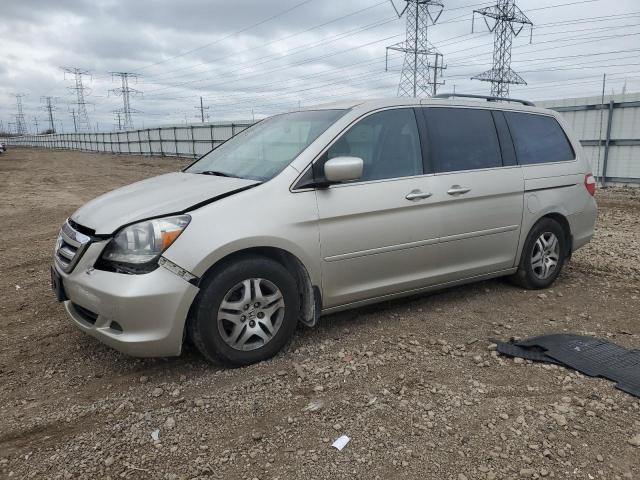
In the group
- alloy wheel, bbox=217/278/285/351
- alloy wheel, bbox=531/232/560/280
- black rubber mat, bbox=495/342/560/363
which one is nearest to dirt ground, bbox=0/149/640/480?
black rubber mat, bbox=495/342/560/363

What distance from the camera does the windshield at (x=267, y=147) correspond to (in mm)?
3689

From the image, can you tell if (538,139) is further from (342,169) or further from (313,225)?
(313,225)

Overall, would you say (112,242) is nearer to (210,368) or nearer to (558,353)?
(210,368)

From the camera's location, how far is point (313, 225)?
3.47 meters

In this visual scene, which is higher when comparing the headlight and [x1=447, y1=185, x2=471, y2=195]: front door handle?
[x1=447, y1=185, x2=471, y2=195]: front door handle

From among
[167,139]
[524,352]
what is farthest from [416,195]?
[167,139]

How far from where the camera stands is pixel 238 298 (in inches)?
128

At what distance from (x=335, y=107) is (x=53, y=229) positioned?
20.2 feet

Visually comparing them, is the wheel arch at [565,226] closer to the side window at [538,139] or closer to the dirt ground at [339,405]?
the side window at [538,139]

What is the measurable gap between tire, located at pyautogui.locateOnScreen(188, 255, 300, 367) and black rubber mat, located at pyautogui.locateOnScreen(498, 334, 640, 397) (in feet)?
5.13

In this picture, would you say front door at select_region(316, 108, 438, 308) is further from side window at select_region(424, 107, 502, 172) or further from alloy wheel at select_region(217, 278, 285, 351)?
alloy wheel at select_region(217, 278, 285, 351)

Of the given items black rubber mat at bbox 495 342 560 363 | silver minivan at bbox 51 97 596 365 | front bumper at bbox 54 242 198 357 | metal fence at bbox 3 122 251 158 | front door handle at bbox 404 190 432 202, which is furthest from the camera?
metal fence at bbox 3 122 251 158

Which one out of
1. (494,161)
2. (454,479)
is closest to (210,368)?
(454,479)

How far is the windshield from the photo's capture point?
369 centimetres
